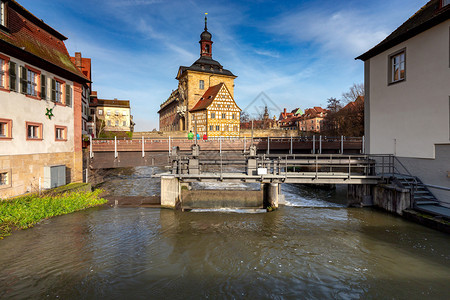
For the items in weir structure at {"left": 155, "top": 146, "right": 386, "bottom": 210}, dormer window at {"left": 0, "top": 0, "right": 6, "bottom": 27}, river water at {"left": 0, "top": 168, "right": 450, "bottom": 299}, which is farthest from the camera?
weir structure at {"left": 155, "top": 146, "right": 386, "bottom": 210}

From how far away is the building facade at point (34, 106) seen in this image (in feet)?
44.9

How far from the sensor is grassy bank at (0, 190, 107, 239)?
37.7 feet

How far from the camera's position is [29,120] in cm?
1509

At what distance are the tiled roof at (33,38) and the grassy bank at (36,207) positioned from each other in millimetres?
8490

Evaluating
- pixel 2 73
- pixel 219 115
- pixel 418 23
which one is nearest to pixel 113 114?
pixel 219 115

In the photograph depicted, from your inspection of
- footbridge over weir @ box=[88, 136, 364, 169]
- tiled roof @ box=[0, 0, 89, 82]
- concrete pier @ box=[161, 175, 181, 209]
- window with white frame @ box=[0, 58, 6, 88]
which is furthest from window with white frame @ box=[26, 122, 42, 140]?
concrete pier @ box=[161, 175, 181, 209]

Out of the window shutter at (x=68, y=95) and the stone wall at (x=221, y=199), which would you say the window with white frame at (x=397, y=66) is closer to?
the stone wall at (x=221, y=199)

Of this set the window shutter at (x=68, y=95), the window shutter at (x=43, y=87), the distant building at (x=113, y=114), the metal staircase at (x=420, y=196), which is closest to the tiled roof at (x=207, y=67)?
the distant building at (x=113, y=114)

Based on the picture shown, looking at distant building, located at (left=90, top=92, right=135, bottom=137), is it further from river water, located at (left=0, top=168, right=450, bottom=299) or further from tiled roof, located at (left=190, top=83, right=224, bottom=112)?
river water, located at (left=0, top=168, right=450, bottom=299)

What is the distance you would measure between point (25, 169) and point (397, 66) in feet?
77.7

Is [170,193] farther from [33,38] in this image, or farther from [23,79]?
[33,38]

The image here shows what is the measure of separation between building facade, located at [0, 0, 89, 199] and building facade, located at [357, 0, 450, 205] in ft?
72.4

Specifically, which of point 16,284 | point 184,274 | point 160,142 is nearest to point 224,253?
point 184,274

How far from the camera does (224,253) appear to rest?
30.4ft
